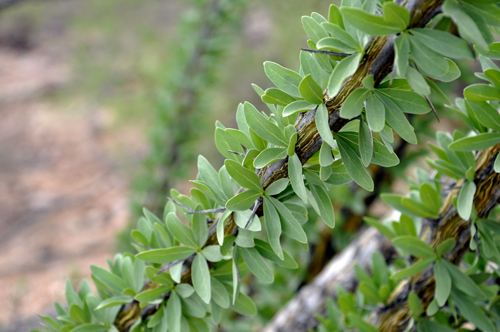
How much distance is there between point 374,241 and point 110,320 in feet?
2.34

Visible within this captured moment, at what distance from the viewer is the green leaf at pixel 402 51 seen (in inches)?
11.5

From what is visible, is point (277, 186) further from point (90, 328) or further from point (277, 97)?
point (90, 328)

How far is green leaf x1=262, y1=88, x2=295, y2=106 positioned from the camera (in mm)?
361

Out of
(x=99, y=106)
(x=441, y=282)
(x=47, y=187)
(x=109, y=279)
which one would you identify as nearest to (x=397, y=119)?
(x=441, y=282)

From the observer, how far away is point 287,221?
0.39m

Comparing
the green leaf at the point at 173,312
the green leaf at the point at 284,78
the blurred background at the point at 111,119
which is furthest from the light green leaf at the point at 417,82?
the blurred background at the point at 111,119

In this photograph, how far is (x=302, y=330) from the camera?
35.7 inches

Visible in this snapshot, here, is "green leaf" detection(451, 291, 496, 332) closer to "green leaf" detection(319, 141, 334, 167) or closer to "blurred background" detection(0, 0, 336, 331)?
"green leaf" detection(319, 141, 334, 167)

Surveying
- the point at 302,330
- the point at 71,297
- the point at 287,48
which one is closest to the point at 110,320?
the point at 71,297

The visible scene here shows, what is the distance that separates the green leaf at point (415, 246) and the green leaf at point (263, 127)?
0.21 metres

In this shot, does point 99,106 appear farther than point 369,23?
Yes

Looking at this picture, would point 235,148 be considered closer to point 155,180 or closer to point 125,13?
point 155,180

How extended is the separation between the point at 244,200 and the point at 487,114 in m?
0.28

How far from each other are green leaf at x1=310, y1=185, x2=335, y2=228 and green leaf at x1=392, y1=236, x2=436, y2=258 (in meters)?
0.12
